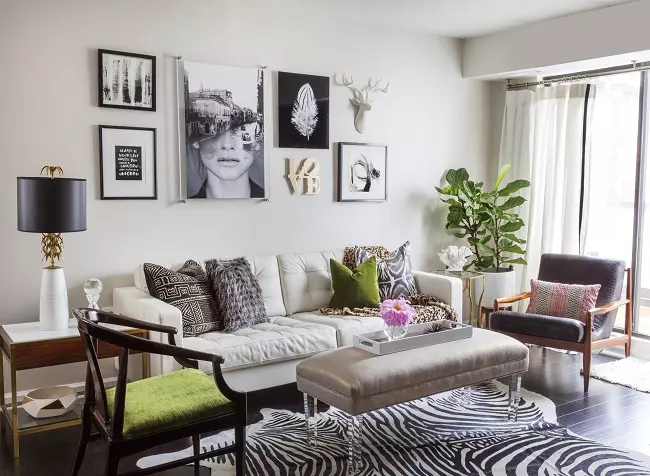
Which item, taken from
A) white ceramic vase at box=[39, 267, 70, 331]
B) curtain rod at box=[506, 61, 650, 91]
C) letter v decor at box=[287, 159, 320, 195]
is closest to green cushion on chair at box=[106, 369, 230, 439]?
white ceramic vase at box=[39, 267, 70, 331]

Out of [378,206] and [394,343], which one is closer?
[394,343]

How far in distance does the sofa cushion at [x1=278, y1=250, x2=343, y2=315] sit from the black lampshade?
1703 millimetres

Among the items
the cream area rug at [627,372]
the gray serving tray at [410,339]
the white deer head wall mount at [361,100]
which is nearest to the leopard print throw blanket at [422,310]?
the gray serving tray at [410,339]

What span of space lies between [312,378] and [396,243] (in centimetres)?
260

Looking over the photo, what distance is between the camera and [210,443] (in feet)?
11.1

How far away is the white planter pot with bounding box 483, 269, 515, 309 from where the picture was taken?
551cm

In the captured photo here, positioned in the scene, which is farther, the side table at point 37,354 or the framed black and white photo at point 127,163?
the framed black and white photo at point 127,163

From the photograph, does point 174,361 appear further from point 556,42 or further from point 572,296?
point 556,42

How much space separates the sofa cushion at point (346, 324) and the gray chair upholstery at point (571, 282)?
0.96m

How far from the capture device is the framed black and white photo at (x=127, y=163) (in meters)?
4.14

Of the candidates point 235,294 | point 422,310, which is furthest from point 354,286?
point 235,294

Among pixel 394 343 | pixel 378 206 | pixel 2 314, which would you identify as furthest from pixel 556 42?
pixel 2 314

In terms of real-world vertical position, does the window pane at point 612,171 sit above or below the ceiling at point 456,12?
below

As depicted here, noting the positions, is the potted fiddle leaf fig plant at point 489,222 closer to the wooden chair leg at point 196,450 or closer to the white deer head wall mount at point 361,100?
the white deer head wall mount at point 361,100
